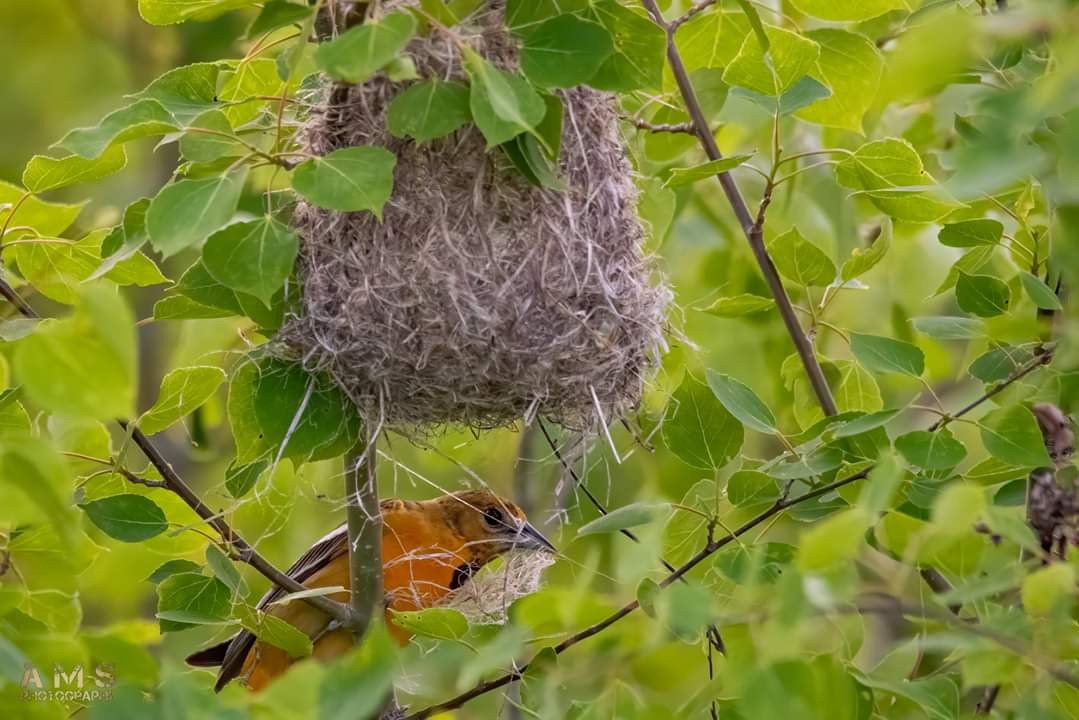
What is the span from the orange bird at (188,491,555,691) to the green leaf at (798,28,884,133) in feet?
4.42

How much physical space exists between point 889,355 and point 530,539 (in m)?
1.29

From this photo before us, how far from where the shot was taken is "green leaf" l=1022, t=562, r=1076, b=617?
181 centimetres

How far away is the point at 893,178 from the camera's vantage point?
2988 mm

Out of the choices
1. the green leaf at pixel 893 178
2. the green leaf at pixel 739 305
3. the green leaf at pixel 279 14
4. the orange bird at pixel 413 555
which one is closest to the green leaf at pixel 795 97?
the green leaf at pixel 893 178

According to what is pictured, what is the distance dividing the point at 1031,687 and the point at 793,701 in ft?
1.96

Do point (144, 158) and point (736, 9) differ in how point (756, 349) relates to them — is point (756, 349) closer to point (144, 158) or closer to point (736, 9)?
point (736, 9)

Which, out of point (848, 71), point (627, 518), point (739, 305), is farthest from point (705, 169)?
point (627, 518)

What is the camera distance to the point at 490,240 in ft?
9.63

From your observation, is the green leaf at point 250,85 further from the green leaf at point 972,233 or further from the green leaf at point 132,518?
the green leaf at point 972,233

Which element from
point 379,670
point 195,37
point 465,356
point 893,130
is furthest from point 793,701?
point 195,37

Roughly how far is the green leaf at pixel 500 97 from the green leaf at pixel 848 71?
1154mm

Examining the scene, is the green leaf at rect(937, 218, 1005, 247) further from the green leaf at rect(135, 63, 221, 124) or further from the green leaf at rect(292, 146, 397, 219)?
the green leaf at rect(135, 63, 221, 124)

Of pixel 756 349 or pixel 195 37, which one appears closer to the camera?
pixel 756 349

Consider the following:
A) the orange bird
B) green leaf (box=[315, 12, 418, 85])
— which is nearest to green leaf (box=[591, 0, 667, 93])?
green leaf (box=[315, 12, 418, 85])
